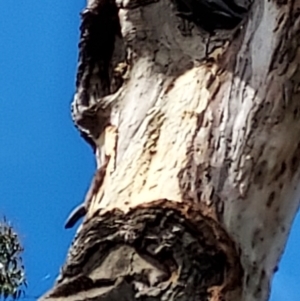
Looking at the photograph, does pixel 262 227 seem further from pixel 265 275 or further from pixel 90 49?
pixel 90 49

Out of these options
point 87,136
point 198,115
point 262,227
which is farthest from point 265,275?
point 87,136

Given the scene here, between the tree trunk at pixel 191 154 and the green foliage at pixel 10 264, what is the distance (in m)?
1.58

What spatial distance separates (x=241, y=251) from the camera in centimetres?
80

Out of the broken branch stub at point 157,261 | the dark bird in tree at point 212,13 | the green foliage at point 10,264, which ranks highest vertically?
the green foliage at point 10,264

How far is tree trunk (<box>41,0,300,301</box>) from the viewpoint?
30.5 inches

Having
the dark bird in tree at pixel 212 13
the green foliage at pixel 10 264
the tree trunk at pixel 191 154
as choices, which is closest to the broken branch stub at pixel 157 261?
the tree trunk at pixel 191 154

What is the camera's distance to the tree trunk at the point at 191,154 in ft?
2.55

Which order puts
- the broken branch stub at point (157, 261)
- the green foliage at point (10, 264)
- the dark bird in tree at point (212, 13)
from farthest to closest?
the green foliage at point (10, 264), the dark bird in tree at point (212, 13), the broken branch stub at point (157, 261)

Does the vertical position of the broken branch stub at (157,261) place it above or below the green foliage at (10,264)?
below

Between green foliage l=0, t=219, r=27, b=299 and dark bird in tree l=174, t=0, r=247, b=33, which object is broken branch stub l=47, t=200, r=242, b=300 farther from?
green foliage l=0, t=219, r=27, b=299

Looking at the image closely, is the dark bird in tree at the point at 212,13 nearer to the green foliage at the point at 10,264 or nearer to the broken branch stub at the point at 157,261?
the broken branch stub at the point at 157,261

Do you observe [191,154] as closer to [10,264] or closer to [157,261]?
[157,261]

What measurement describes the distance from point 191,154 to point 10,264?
75.2 inches

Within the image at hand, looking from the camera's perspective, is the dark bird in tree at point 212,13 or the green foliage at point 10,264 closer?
the dark bird in tree at point 212,13
